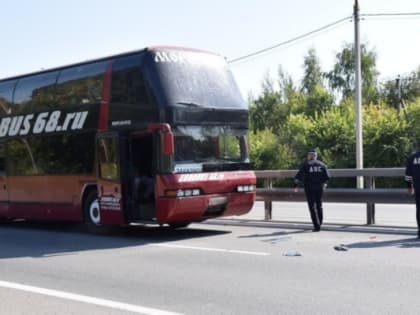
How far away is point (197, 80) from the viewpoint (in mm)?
13039

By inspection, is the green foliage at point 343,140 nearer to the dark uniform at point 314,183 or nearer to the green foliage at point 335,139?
the green foliage at point 335,139

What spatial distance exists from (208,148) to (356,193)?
3246 mm

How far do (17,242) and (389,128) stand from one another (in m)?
22.4

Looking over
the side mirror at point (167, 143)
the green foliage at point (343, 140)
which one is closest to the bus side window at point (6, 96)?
the side mirror at point (167, 143)

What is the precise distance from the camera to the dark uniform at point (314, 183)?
1308cm

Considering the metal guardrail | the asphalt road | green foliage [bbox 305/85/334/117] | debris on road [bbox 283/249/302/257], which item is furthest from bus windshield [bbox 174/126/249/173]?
green foliage [bbox 305/85/334/117]

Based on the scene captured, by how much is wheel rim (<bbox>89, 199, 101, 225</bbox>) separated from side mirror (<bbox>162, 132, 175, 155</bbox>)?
2487 millimetres

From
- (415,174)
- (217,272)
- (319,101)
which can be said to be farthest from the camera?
(319,101)

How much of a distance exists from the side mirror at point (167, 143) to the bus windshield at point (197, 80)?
1.99 feet

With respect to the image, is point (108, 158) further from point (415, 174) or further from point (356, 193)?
point (415, 174)

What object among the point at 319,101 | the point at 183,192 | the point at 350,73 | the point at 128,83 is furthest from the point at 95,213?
the point at 350,73

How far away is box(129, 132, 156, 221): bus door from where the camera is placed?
13.0 m

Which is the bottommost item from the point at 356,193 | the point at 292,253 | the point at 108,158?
the point at 292,253

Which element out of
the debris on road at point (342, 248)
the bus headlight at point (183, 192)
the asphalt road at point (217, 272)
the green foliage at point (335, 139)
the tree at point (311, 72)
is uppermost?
the tree at point (311, 72)
